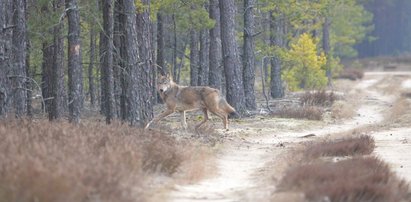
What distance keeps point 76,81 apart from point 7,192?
34.6 ft

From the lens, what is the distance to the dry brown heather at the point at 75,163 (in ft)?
25.1

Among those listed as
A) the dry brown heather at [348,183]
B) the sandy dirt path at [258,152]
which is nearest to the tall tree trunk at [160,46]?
the sandy dirt path at [258,152]

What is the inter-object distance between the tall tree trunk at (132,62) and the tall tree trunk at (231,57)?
749 cm

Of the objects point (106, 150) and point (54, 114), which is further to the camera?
point (54, 114)

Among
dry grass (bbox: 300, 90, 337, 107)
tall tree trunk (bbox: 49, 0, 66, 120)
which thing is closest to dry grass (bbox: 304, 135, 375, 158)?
tall tree trunk (bbox: 49, 0, 66, 120)

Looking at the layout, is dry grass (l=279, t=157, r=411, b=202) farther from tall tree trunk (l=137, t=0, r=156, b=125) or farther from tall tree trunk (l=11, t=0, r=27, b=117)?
tall tree trunk (l=11, t=0, r=27, b=117)

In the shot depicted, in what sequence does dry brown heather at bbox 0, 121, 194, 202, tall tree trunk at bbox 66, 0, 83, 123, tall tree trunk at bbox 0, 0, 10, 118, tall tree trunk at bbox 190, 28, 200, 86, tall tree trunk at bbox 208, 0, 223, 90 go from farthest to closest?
tall tree trunk at bbox 190, 28, 200, 86 < tall tree trunk at bbox 208, 0, 223, 90 < tall tree trunk at bbox 66, 0, 83, 123 < tall tree trunk at bbox 0, 0, 10, 118 < dry brown heather at bbox 0, 121, 194, 202

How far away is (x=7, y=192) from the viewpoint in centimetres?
769

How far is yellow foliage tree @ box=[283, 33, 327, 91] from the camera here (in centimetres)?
3978

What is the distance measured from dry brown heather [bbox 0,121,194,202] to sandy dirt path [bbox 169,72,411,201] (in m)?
0.81

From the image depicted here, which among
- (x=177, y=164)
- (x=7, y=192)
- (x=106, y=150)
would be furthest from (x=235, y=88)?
(x=7, y=192)

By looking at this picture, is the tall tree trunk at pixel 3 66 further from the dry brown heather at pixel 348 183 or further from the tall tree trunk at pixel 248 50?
the tall tree trunk at pixel 248 50

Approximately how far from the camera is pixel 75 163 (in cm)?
846

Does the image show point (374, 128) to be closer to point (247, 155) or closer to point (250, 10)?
point (250, 10)
